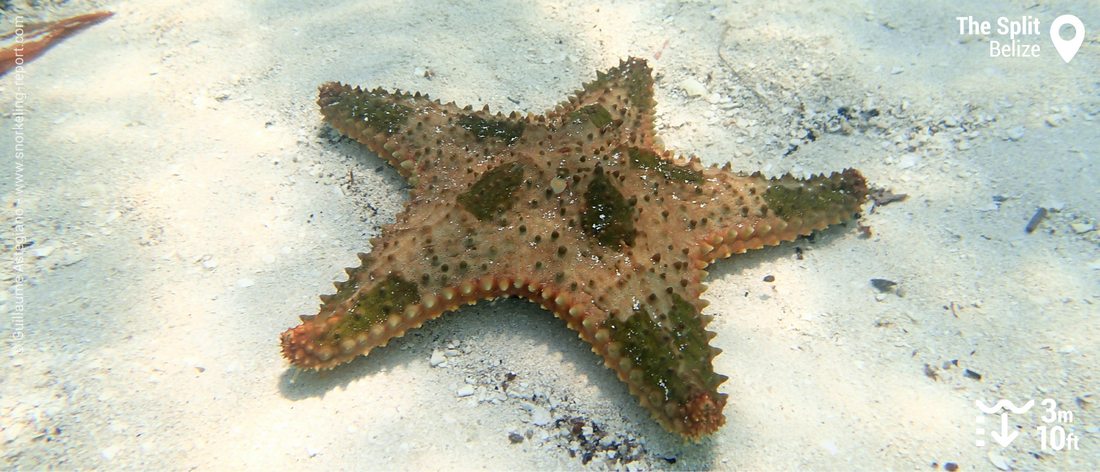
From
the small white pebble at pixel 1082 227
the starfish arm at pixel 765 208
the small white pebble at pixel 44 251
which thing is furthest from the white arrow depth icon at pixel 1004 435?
the small white pebble at pixel 44 251

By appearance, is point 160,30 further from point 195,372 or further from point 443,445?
A: point 443,445

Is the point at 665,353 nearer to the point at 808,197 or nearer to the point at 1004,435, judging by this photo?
the point at 808,197

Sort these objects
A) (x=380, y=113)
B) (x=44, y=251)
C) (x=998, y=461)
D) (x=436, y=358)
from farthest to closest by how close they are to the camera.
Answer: (x=380, y=113) → (x=44, y=251) → (x=436, y=358) → (x=998, y=461)

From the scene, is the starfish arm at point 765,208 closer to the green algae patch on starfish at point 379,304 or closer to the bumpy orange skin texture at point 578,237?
the bumpy orange skin texture at point 578,237

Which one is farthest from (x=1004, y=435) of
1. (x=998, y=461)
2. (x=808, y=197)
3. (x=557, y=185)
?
(x=557, y=185)

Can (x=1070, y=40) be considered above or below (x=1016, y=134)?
above

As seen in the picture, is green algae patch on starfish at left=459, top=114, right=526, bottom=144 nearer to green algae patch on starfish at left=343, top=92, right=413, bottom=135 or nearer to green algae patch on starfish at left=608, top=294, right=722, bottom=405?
green algae patch on starfish at left=343, top=92, right=413, bottom=135

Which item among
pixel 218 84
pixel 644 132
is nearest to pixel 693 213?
pixel 644 132
